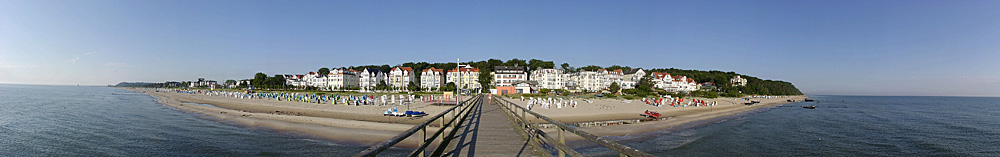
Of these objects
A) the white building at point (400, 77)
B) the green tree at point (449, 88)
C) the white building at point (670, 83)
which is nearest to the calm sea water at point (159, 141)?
the green tree at point (449, 88)

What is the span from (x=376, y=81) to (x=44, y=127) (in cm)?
7257

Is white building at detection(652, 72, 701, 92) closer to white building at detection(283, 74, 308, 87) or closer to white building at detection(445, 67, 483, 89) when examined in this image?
white building at detection(445, 67, 483, 89)

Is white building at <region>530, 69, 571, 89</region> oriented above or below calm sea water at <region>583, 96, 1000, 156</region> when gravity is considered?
above

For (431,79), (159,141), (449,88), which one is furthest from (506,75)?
(159,141)

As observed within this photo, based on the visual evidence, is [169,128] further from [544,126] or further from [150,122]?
[544,126]

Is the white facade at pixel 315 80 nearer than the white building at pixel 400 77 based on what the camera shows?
No

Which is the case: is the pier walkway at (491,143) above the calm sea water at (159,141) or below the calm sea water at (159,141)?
above

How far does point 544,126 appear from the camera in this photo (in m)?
19.7

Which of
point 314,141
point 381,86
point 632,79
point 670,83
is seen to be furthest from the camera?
point 670,83

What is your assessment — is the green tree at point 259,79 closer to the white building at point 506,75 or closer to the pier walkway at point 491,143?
the white building at point 506,75

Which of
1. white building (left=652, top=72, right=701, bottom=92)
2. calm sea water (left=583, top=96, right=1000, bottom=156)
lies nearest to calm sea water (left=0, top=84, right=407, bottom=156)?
calm sea water (left=583, top=96, right=1000, bottom=156)

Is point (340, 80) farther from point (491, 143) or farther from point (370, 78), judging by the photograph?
point (491, 143)

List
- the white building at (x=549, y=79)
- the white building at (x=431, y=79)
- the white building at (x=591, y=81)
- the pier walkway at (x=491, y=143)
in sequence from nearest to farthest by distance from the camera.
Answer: the pier walkway at (x=491, y=143), the white building at (x=549, y=79), the white building at (x=431, y=79), the white building at (x=591, y=81)

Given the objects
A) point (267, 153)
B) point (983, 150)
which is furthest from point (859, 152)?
point (267, 153)
